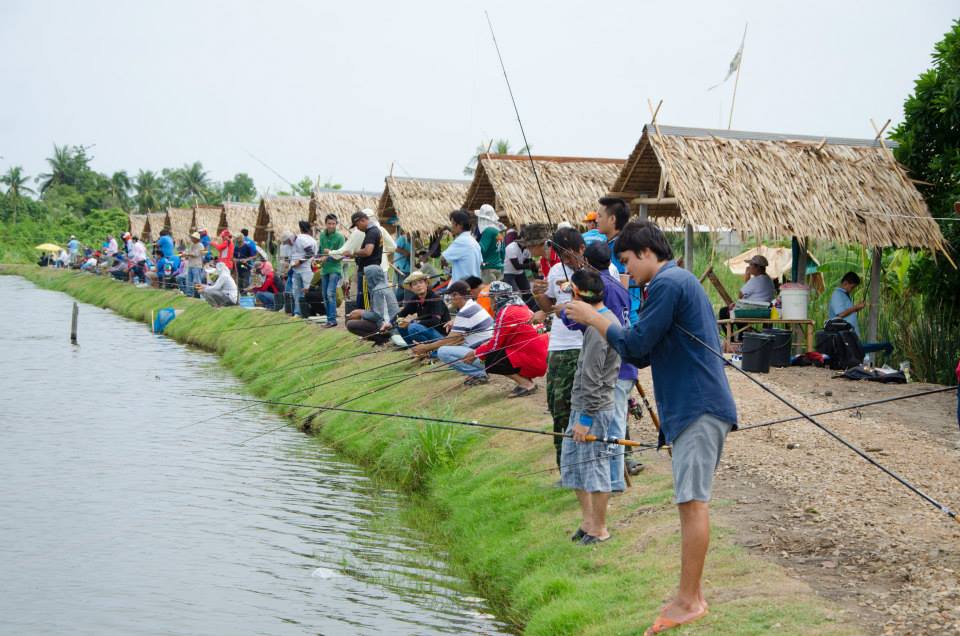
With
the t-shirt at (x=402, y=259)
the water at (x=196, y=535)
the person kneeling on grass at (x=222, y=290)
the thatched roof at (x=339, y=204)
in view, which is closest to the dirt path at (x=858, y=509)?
the water at (x=196, y=535)

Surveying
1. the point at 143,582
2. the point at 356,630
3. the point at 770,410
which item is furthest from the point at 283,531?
the point at 770,410

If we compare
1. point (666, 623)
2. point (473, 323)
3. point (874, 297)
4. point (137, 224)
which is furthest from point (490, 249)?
point (137, 224)

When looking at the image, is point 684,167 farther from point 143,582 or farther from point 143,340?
point 143,340

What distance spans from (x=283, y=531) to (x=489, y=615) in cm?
294

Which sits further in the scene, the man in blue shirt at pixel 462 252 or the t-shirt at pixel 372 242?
the t-shirt at pixel 372 242

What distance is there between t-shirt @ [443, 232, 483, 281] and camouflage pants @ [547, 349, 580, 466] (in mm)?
5742

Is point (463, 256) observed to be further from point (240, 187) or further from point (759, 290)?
point (240, 187)

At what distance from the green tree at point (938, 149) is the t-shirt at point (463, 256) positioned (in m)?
5.85

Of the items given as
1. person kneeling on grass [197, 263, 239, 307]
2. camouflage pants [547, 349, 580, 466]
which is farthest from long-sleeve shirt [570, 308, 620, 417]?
person kneeling on grass [197, 263, 239, 307]

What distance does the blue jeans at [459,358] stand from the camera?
11.6 meters

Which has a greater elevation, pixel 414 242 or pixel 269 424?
pixel 414 242

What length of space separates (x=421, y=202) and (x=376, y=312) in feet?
26.3

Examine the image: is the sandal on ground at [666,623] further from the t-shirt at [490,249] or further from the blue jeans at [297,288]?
the blue jeans at [297,288]

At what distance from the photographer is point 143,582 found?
26.8 feet
